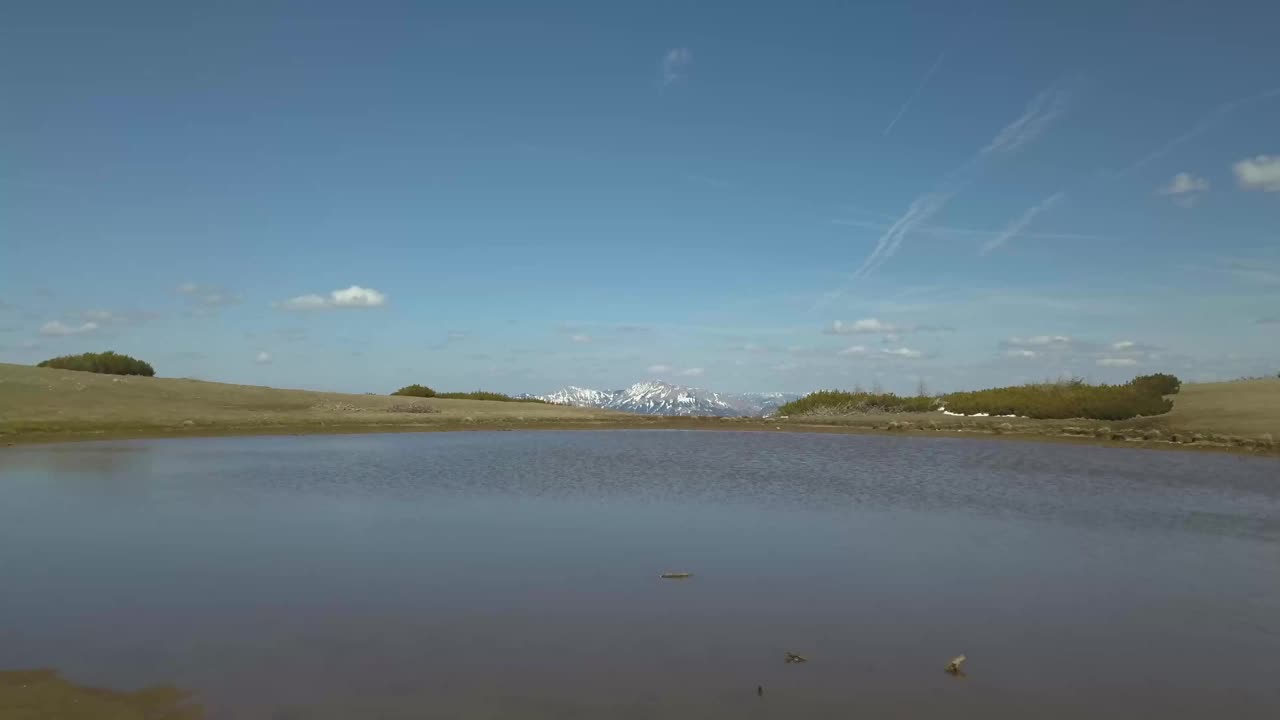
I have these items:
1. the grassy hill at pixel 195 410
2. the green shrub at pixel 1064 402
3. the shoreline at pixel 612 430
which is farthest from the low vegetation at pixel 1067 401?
the grassy hill at pixel 195 410

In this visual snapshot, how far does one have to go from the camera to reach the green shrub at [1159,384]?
48188 millimetres

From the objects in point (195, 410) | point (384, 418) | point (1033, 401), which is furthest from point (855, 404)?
point (195, 410)

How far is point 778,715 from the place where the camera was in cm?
613

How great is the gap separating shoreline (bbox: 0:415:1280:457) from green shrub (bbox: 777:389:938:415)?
6.45m

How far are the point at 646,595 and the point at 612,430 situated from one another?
34.0 metres

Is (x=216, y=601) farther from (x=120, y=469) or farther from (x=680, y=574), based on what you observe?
(x=120, y=469)

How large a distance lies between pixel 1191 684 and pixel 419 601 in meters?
7.86

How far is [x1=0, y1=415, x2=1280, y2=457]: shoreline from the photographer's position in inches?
1187

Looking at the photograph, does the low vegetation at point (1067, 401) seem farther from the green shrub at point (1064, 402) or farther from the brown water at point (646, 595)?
the brown water at point (646, 595)

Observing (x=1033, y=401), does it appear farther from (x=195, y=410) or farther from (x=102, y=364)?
(x=102, y=364)

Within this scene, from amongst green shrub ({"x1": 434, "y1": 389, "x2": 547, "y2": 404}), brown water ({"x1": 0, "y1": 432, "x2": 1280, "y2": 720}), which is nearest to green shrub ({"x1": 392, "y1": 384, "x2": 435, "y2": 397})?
green shrub ({"x1": 434, "y1": 389, "x2": 547, "y2": 404})

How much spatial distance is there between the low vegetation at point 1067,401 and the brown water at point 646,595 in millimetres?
24304

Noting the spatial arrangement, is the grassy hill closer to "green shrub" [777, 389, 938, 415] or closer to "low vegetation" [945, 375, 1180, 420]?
"green shrub" [777, 389, 938, 415]

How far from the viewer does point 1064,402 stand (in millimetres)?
44219
